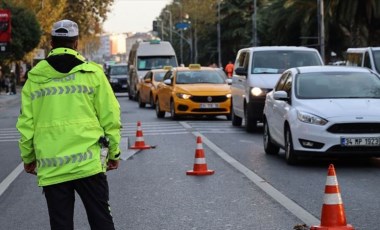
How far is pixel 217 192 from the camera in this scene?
10.3 meters

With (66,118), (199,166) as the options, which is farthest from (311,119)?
(66,118)

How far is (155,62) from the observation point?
133 feet

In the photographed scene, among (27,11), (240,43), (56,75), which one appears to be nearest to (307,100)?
(56,75)

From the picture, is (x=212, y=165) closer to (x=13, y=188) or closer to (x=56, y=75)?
(x=13, y=188)

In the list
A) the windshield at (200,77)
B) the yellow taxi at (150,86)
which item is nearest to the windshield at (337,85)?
the windshield at (200,77)

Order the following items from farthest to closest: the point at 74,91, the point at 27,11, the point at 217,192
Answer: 1. the point at 27,11
2. the point at 217,192
3. the point at 74,91

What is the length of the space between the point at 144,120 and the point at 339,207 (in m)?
18.5

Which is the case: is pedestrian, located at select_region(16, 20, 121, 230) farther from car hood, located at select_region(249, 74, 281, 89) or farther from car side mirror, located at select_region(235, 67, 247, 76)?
car side mirror, located at select_region(235, 67, 247, 76)

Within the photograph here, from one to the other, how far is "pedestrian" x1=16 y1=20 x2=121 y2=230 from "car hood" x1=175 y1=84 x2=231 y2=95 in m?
19.2

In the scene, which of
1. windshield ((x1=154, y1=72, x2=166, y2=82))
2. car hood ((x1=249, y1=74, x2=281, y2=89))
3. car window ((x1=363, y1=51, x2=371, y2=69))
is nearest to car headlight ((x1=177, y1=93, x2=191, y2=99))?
car hood ((x1=249, y1=74, x2=281, y2=89))

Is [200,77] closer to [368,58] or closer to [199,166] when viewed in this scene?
[368,58]

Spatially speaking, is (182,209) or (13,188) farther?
(13,188)

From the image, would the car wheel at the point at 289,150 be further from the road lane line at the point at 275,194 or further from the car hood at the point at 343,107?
the road lane line at the point at 275,194

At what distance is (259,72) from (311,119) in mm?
7434
